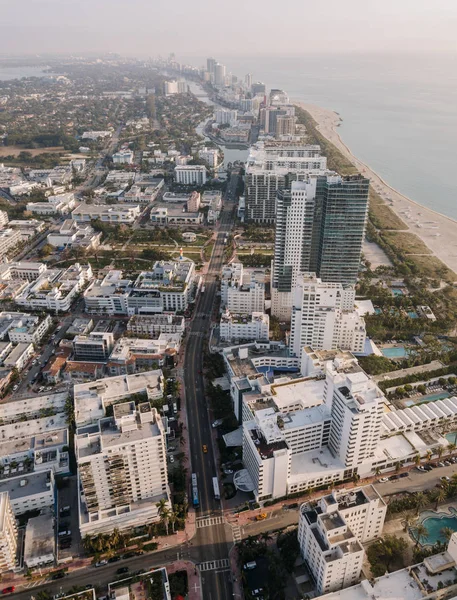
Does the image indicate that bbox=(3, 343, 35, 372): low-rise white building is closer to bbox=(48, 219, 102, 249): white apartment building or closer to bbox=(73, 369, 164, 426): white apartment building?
bbox=(73, 369, 164, 426): white apartment building

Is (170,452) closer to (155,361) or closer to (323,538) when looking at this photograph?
(155,361)

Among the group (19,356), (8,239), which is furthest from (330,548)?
(8,239)

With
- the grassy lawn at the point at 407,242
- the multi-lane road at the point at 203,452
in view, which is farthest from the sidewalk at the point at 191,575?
the grassy lawn at the point at 407,242

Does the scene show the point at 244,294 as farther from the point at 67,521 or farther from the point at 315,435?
the point at 67,521

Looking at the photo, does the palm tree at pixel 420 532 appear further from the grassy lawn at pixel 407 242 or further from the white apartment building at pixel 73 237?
the white apartment building at pixel 73 237

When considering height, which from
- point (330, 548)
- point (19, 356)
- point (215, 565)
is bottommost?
point (215, 565)
